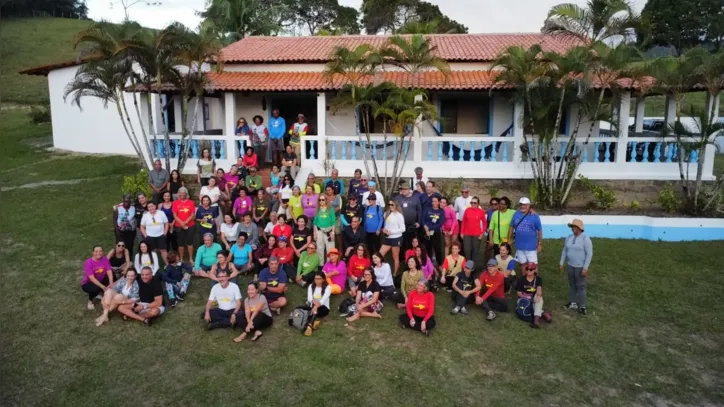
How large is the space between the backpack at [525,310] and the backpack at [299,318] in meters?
2.80

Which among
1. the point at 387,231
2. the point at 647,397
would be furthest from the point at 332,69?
the point at 647,397

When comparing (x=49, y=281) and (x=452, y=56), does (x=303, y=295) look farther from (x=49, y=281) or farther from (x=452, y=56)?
(x=452, y=56)

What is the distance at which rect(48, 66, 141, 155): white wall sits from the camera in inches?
798

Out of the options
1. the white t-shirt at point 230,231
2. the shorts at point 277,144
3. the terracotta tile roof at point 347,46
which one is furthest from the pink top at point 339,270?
the terracotta tile roof at point 347,46

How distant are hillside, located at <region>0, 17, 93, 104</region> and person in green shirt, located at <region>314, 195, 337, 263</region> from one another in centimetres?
2855

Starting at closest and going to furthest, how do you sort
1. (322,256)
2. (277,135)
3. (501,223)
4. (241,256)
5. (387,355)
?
(387,355) → (501,223) → (241,256) → (322,256) → (277,135)

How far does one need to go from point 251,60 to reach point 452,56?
5203 mm

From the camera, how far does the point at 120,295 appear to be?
23.6 ft

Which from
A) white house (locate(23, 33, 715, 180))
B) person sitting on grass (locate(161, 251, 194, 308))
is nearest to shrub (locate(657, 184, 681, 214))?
white house (locate(23, 33, 715, 180))

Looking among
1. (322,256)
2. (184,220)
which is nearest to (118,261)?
(184,220)

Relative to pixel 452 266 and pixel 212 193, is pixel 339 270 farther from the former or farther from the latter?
pixel 212 193

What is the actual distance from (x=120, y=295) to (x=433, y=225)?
15.3 feet

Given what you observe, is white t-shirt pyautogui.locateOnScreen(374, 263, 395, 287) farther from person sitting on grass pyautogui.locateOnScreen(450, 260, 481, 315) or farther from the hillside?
the hillside

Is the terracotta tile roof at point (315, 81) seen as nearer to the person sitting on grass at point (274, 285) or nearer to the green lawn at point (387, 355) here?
the green lawn at point (387, 355)
